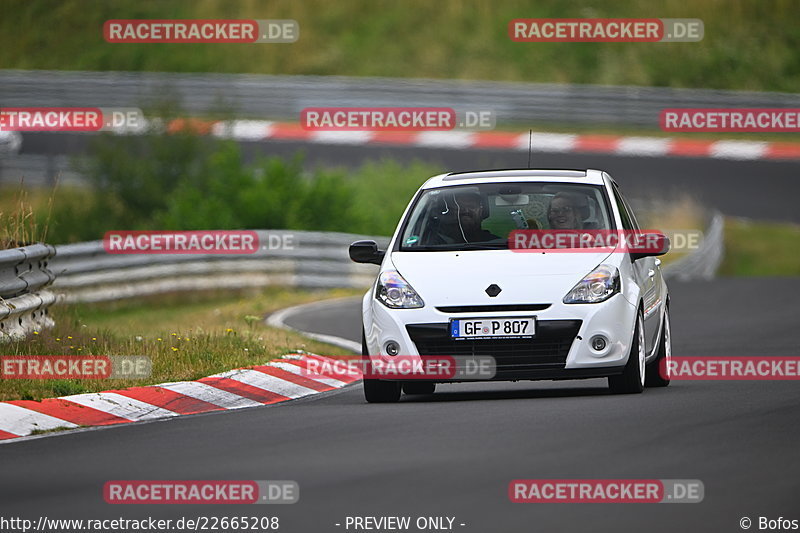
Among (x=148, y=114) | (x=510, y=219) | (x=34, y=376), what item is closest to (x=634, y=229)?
(x=510, y=219)

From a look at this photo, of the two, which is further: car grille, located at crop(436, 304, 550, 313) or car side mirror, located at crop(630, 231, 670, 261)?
car side mirror, located at crop(630, 231, 670, 261)

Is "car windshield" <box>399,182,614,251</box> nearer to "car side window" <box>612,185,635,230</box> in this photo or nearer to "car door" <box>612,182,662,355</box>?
"car side window" <box>612,185,635,230</box>

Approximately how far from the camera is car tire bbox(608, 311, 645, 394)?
1180 cm

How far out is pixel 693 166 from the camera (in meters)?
36.8

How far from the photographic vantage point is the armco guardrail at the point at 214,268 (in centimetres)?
2330

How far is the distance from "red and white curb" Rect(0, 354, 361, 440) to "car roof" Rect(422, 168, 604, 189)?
1.92m

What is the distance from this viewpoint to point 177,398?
12141mm

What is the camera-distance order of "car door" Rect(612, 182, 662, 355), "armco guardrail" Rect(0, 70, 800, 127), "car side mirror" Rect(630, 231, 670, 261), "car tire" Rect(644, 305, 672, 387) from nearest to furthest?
"car side mirror" Rect(630, 231, 670, 261), "car door" Rect(612, 182, 662, 355), "car tire" Rect(644, 305, 672, 387), "armco guardrail" Rect(0, 70, 800, 127)

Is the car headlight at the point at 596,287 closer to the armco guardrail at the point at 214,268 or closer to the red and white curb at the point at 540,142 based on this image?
the armco guardrail at the point at 214,268

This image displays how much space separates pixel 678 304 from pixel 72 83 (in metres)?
22.0

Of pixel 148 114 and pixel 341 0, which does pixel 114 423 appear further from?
pixel 341 0

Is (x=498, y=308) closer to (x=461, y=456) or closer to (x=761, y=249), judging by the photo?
(x=461, y=456)

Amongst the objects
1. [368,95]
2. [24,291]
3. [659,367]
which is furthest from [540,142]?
[659,367]

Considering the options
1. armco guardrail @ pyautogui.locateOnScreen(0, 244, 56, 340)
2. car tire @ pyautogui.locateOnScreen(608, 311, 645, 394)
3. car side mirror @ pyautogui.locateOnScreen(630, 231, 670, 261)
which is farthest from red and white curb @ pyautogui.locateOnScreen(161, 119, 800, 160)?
car tire @ pyautogui.locateOnScreen(608, 311, 645, 394)
